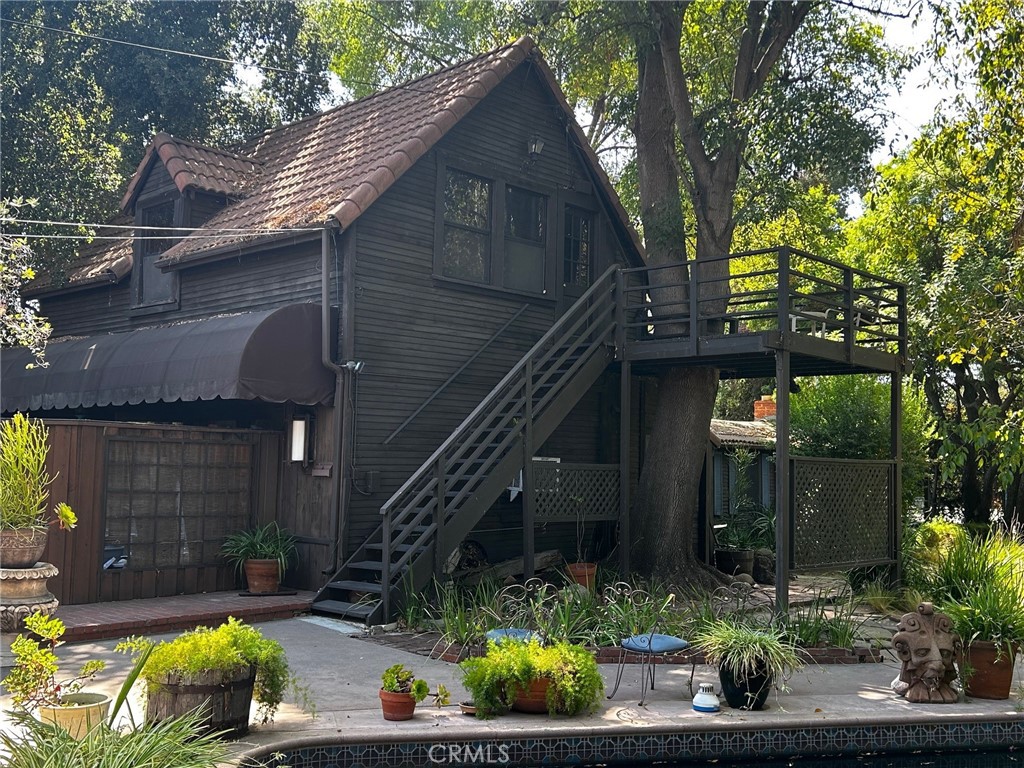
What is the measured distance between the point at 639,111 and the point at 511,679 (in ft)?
35.2

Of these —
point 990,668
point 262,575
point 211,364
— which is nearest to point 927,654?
point 990,668

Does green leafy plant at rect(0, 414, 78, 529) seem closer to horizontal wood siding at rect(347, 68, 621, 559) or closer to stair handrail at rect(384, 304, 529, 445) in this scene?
horizontal wood siding at rect(347, 68, 621, 559)

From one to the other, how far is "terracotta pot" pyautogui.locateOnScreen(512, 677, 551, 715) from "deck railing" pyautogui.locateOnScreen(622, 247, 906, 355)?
238 inches

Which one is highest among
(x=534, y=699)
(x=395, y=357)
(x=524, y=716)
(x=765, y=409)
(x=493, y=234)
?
(x=493, y=234)

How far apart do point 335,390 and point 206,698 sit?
6591 mm

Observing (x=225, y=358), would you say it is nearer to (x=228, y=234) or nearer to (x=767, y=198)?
(x=228, y=234)

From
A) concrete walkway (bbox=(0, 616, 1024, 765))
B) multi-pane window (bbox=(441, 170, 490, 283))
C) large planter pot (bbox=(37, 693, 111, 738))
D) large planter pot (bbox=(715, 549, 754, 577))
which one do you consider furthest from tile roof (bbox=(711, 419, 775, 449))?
large planter pot (bbox=(37, 693, 111, 738))

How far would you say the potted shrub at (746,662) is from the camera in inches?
311

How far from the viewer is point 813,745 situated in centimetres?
760

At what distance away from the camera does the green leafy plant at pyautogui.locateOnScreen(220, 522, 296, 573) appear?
12844 mm

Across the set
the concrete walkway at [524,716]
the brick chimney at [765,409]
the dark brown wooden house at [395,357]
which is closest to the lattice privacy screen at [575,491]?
the dark brown wooden house at [395,357]

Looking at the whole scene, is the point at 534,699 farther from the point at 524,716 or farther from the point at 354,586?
the point at 354,586

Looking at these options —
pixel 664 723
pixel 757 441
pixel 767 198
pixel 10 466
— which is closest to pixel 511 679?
pixel 664 723

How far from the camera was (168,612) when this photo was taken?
11055 mm
